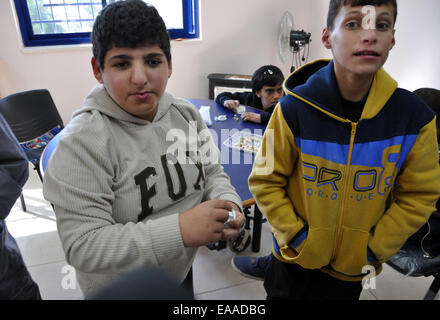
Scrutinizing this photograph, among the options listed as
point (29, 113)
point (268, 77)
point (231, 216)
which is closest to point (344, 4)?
point (231, 216)

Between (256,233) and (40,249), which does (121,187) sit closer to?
(256,233)

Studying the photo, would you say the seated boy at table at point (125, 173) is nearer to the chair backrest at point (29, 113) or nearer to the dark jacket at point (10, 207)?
the dark jacket at point (10, 207)

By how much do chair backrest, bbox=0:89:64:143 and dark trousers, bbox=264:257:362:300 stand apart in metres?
2.08

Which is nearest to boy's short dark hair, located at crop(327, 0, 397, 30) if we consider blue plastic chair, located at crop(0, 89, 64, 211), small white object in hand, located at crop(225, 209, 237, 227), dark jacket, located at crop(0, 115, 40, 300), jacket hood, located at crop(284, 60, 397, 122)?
jacket hood, located at crop(284, 60, 397, 122)

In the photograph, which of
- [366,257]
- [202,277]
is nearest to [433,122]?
[366,257]

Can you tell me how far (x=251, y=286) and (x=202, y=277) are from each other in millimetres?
312

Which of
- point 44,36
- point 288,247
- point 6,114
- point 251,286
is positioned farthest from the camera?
point 44,36

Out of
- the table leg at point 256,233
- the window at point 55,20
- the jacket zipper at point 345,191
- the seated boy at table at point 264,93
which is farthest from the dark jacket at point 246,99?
the jacket zipper at point 345,191

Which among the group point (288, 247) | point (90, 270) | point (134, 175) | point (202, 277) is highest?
point (134, 175)

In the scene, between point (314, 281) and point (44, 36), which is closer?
point (314, 281)

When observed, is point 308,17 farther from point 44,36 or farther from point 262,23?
point 44,36

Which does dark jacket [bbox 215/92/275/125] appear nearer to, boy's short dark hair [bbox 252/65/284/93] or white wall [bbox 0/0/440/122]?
boy's short dark hair [bbox 252/65/284/93]

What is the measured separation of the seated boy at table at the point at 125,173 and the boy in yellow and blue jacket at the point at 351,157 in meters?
0.30
